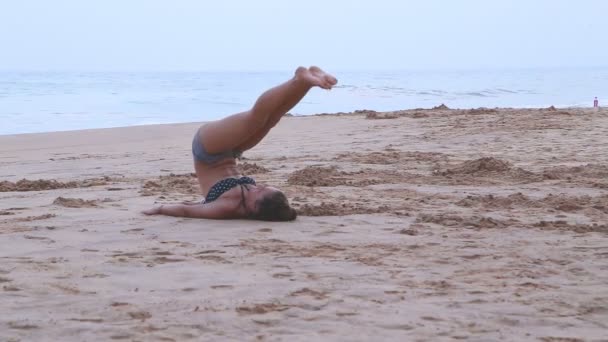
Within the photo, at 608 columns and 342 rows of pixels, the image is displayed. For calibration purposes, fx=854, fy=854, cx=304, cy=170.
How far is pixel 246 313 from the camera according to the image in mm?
3139

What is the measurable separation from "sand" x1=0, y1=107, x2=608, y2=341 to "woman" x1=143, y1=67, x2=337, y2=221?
0.13 meters

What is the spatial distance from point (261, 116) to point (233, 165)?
53cm

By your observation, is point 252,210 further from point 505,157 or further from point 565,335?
point 505,157

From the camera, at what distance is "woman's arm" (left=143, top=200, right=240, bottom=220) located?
16.9 feet

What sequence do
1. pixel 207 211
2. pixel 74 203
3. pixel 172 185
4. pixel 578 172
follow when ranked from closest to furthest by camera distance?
pixel 207 211, pixel 74 203, pixel 172 185, pixel 578 172

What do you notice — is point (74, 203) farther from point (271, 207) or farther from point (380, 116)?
point (380, 116)

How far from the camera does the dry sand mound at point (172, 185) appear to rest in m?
6.53

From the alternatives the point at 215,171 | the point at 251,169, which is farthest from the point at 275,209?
the point at 251,169

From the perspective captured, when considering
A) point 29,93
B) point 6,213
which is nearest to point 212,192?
point 6,213

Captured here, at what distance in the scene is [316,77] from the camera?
186 inches

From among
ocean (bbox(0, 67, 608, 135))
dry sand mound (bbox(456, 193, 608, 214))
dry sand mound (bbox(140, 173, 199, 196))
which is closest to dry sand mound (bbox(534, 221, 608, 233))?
dry sand mound (bbox(456, 193, 608, 214))

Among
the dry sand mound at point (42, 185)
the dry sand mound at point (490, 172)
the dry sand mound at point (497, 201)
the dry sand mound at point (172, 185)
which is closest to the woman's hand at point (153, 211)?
the dry sand mound at point (172, 185)

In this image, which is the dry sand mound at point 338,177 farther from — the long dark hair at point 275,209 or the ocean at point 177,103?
the ocean at point 177,103

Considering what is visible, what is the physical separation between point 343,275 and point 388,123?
373 inches
